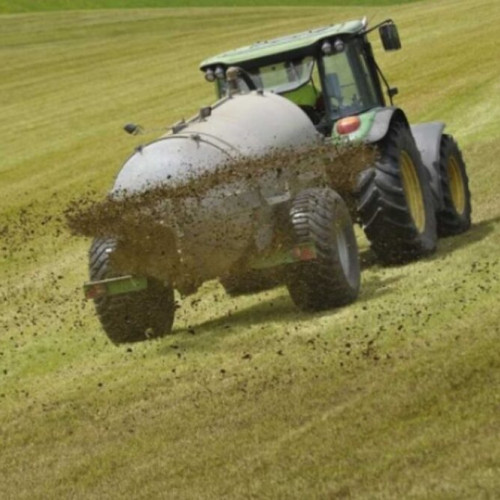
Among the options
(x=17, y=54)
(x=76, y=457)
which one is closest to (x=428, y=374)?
(x=76, y=457)

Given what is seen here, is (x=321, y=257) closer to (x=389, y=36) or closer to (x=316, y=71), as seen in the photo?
(x=316, y=71)

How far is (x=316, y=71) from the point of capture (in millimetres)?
14164

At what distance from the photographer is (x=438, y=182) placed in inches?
572

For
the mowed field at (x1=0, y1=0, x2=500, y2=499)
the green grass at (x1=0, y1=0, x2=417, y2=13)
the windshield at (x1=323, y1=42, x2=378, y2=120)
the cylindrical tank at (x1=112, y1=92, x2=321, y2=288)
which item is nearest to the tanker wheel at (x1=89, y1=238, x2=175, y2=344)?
the mowed field at (x1=0, y1=0, x2=500, y2=499)

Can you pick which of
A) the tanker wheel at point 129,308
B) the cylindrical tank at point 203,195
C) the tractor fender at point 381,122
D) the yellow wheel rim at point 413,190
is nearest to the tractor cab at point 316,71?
the tractor fender at point 381,122

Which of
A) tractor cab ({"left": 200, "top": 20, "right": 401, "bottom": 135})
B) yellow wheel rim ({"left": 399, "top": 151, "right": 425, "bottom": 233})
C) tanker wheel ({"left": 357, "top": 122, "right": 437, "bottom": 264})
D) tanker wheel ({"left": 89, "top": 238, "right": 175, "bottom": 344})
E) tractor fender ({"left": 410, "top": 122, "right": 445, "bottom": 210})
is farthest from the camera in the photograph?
tractor fender ({"left": 410, "top": 122, "right": 445, "bottom": 210})

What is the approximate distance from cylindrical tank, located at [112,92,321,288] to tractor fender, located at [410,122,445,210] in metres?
3.11

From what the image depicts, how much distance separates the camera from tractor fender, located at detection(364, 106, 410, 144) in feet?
42.6

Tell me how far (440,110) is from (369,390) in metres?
18.5

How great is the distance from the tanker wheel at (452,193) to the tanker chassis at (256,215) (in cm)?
67

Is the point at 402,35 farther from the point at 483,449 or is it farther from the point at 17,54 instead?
the point at 483,449

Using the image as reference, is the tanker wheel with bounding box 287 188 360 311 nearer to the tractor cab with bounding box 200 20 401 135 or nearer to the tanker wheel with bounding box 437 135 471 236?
the tractor cab with bounding box 200 20 401 135

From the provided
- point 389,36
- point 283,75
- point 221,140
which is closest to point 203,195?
point 221,140

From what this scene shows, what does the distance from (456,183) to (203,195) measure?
17.3ft
